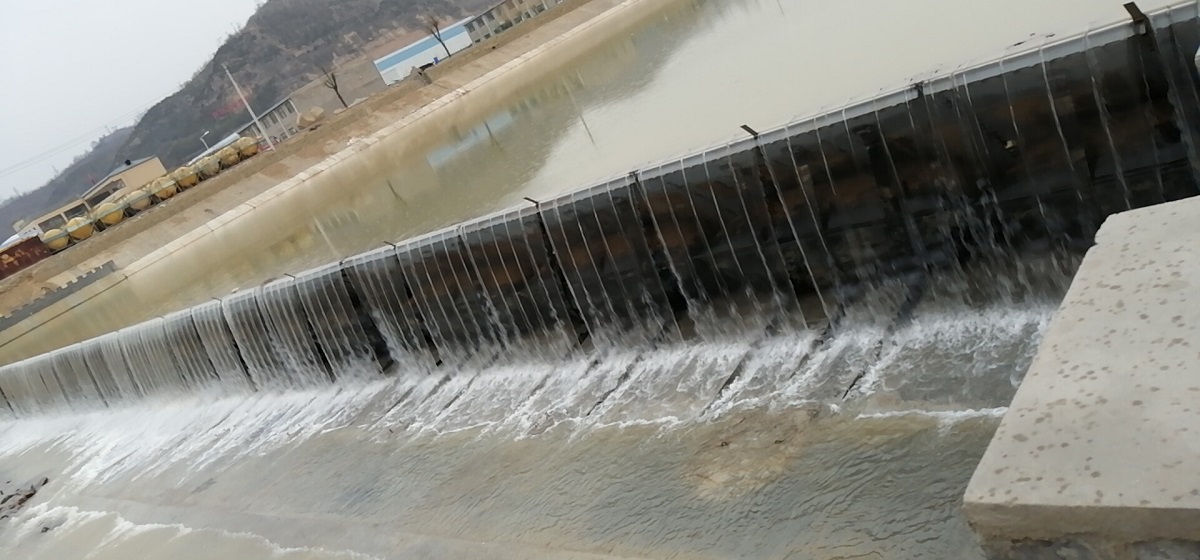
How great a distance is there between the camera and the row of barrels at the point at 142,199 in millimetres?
38406

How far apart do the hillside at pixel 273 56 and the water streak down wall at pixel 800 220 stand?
134m

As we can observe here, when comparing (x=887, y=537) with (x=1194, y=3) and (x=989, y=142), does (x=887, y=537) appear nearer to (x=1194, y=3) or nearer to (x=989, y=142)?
(x=989, y=142)

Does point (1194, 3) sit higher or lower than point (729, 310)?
higher

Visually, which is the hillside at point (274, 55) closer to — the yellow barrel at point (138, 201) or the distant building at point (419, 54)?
the distant building at point (419, 54)

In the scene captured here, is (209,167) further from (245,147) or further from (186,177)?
(245,147)

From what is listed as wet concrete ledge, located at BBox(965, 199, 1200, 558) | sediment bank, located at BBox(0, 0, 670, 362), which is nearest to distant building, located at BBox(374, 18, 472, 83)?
sediment bank, located at BBox(0, 0, 670, 362)

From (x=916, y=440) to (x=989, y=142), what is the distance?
2075 millimetres

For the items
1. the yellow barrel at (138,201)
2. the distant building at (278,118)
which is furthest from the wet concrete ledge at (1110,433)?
the distant building at (278,118)

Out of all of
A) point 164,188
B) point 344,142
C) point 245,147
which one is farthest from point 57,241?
point 344,142

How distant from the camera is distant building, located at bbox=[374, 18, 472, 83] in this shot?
78.3 meters

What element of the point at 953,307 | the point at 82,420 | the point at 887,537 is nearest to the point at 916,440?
the point at 887,537

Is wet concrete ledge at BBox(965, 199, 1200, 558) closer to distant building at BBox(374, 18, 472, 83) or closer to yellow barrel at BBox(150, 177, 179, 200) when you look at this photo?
yellow barrel at BBox(150, 177, 179, 200)

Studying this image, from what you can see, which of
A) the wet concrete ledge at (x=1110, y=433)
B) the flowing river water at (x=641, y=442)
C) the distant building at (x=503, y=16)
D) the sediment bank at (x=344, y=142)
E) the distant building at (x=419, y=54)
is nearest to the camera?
the wet concrete ledge at (x=1110, y=433)

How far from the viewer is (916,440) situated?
474 cm
